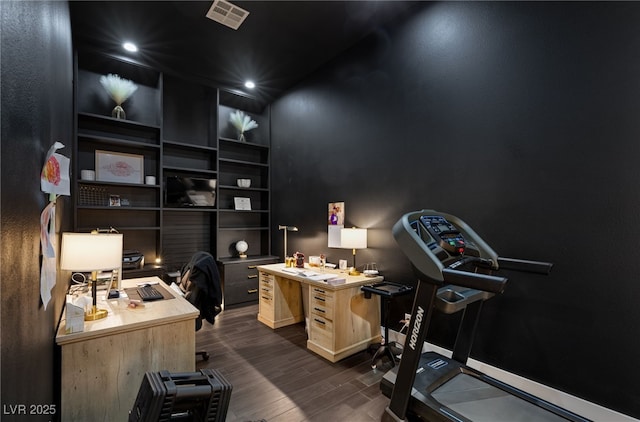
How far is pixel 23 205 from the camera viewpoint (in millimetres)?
1021

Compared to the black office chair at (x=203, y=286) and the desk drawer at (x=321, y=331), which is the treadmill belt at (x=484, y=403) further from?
the black office chair at (x=203, y=286)

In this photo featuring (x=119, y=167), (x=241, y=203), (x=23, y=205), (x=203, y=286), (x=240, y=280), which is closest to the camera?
(x=23, y=205)

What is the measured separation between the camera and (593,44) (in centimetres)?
197

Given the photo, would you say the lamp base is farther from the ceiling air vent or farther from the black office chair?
the ceiling air vent

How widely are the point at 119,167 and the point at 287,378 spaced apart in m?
3.60

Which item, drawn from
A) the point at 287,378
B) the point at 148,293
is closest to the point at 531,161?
the point at 287,378

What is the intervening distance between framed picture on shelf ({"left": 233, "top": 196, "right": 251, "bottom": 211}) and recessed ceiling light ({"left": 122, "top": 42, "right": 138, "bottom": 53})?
247 centimetres

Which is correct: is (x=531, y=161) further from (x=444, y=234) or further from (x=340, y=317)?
(x=340, y=317)

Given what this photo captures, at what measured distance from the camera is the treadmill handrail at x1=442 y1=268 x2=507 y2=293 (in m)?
1.22

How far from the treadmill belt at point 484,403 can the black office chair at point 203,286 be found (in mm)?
1960

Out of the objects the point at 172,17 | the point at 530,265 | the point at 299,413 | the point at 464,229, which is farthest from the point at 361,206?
the point at 172,17

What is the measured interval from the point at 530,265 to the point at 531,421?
2.80 ft

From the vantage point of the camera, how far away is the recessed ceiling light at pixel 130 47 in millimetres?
3663

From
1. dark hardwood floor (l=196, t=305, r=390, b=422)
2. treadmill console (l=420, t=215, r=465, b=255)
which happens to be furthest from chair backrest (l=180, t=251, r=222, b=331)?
treadmill console (l=420, t=215, r=465, b=255)
